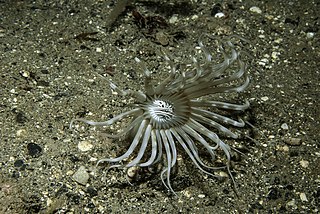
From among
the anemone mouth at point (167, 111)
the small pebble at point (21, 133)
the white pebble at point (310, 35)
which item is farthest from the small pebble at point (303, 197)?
the small pebble at point (21, 133)

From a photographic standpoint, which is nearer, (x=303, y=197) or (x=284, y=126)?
(x=303, y=197)

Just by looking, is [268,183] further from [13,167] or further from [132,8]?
[132,8]

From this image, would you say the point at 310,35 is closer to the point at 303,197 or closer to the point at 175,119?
the point at 303,197

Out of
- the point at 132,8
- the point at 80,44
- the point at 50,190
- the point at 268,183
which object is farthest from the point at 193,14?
the point at 50,190

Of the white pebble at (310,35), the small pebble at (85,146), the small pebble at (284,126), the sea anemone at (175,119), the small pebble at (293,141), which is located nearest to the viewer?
the sea anemone at (175,119)

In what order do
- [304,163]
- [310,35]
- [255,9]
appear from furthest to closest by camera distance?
[255,9], [310,35], [304,163]

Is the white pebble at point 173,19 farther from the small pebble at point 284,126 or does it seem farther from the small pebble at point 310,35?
the small pebble at point 284,126

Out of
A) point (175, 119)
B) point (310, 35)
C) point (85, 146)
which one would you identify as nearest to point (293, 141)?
point (175, 119)
